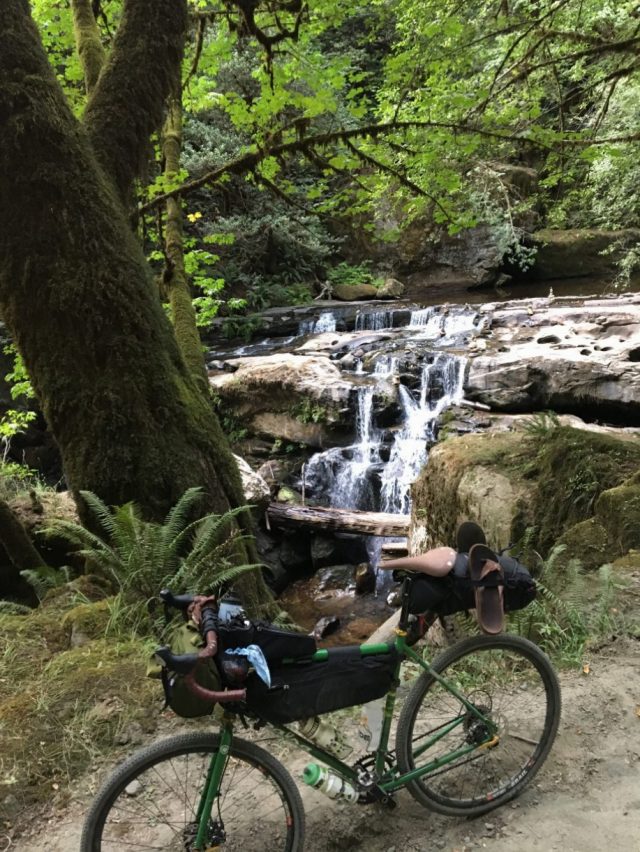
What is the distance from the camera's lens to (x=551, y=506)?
15.6 feet

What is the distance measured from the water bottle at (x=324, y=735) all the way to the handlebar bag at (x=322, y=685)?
0.07 metres

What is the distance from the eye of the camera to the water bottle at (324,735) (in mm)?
2033

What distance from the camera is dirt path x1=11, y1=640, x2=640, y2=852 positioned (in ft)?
7.09

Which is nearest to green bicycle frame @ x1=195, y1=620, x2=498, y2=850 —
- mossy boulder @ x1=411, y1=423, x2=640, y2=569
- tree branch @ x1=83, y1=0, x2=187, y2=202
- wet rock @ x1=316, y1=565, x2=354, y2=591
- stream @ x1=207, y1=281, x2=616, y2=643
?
mossy boulder @ x1=411, y1=423, x2=640, y2=569

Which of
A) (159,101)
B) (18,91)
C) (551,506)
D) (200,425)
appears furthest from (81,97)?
(551,506)

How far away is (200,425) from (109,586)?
141 cm

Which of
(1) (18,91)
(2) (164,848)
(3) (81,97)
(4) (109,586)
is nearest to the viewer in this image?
(2) (164,848)

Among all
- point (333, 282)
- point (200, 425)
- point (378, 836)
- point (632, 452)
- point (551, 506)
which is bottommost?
point (378, 836)

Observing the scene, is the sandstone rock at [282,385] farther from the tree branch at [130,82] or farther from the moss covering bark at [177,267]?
the tree branch at [130,82]

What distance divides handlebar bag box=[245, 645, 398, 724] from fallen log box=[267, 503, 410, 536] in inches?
270

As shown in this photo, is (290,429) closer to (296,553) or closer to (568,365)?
(296,553)

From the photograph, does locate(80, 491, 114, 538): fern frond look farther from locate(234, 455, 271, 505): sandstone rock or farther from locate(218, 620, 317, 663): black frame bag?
locate(234, 455, 271, 505): sandstone rock

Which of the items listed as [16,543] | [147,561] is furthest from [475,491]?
[16,543]

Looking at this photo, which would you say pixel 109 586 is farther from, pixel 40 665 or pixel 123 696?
pixel 123 696
